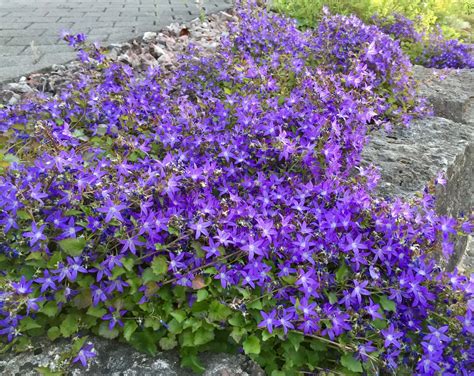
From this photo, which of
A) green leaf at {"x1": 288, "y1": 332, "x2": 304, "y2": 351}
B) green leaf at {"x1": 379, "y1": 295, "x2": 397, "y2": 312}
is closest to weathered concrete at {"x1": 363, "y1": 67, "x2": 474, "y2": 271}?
green leaf at {"x1": 379, "y1": 295, "x2": 397, "y2": 312}

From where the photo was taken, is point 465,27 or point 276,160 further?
point 465,27

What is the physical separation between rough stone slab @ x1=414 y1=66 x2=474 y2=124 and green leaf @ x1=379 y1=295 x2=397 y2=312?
6.97ft

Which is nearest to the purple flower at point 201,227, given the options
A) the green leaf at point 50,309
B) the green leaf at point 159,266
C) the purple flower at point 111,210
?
the green leaf at point 159,266

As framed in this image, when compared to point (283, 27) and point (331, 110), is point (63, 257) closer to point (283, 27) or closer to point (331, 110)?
point (331, 110)

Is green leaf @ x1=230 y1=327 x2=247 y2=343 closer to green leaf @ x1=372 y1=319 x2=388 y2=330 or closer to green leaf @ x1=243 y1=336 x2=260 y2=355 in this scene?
green leaf @ x1=243 y1=336 x2=260 y2=355

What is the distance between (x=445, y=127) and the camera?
3.02m

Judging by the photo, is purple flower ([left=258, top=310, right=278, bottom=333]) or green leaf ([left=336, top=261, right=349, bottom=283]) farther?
green leaf ([left=336, top=261, right=349, bottom=283])

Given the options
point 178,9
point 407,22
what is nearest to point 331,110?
point 407,22

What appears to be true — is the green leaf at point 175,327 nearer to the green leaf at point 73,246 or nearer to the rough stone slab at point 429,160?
the green leaf at point 73,246

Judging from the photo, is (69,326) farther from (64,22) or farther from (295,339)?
(64,22)

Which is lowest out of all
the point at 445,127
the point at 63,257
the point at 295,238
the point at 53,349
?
the point at 53,349

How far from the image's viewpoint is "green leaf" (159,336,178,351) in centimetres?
172

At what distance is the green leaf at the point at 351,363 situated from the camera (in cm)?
173

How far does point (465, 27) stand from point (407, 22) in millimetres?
3031
